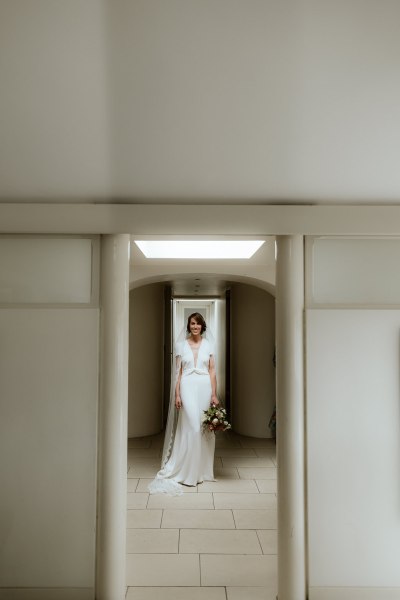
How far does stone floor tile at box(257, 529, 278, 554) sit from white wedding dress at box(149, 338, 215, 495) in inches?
57.4

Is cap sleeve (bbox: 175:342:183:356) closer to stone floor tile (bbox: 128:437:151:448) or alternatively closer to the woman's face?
the woman's face

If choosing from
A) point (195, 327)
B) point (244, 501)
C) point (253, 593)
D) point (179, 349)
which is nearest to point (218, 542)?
point (253, 593)

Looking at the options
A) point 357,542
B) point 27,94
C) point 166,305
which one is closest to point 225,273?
point 166,305

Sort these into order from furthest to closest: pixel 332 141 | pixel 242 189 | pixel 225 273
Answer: pixel 225 273
pixel 242 189
pixel 332 141

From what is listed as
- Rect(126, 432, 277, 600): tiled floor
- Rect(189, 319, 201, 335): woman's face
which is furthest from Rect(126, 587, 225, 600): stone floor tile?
Rect(189, 319, 201, 335): woman's face

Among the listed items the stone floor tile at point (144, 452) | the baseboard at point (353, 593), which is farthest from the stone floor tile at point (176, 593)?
the stone floor tile at point (144, 452)

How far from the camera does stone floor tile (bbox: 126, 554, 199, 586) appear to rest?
3.68 metres

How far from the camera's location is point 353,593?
326cm

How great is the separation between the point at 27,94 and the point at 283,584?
11.3ft

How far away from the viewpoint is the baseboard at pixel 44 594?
3.21 m

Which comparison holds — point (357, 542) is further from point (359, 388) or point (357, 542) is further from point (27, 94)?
point (27, 94)

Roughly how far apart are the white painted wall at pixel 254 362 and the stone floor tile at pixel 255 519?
3.61 meters

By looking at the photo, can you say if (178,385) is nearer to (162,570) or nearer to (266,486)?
(266,486)

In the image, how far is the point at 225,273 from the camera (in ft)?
21.9
